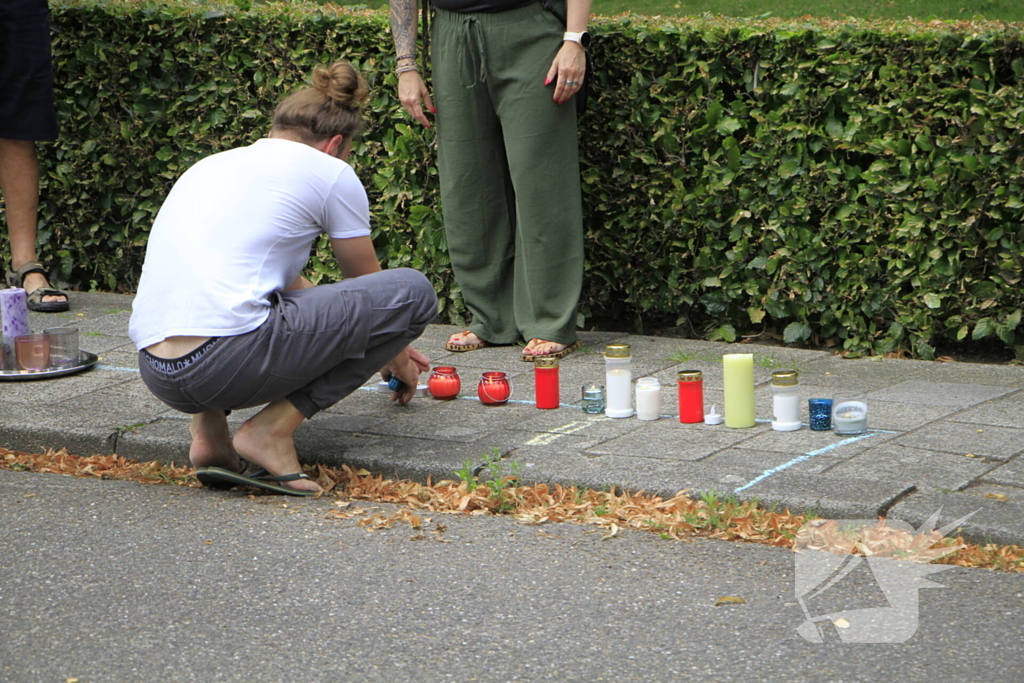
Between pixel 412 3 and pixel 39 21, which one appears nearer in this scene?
pixel 412 3

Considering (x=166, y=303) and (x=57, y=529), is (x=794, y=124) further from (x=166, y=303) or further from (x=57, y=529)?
(x=57, y=529)

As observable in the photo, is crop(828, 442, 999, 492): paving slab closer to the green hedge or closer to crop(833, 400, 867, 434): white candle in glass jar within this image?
crop(833, 400, 867, 434): white candle in glass jar

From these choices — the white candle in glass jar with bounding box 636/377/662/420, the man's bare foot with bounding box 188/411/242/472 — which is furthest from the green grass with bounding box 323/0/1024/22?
the man's bare foot with bounding box 188/411/242/472

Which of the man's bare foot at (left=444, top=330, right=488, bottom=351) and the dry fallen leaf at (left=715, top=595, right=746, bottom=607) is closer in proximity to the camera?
the dry fallen leaf at (left=715, top=595, right=746, bottom=607)

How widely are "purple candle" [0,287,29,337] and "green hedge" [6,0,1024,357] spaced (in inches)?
66.8

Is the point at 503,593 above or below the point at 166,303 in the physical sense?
below

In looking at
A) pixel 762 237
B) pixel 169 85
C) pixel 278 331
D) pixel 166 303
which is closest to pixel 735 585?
pixel 278 331

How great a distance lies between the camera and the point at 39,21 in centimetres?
638

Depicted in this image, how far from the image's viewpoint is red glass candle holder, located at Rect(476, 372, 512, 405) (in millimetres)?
4688

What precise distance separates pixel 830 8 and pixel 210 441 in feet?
40.4

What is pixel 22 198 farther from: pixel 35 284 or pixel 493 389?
pixel 493 389

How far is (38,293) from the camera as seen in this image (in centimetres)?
663

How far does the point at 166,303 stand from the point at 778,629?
199 cm

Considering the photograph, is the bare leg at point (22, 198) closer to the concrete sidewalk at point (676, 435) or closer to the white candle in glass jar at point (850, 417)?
the concrete sidewalk at point (676, 435)
